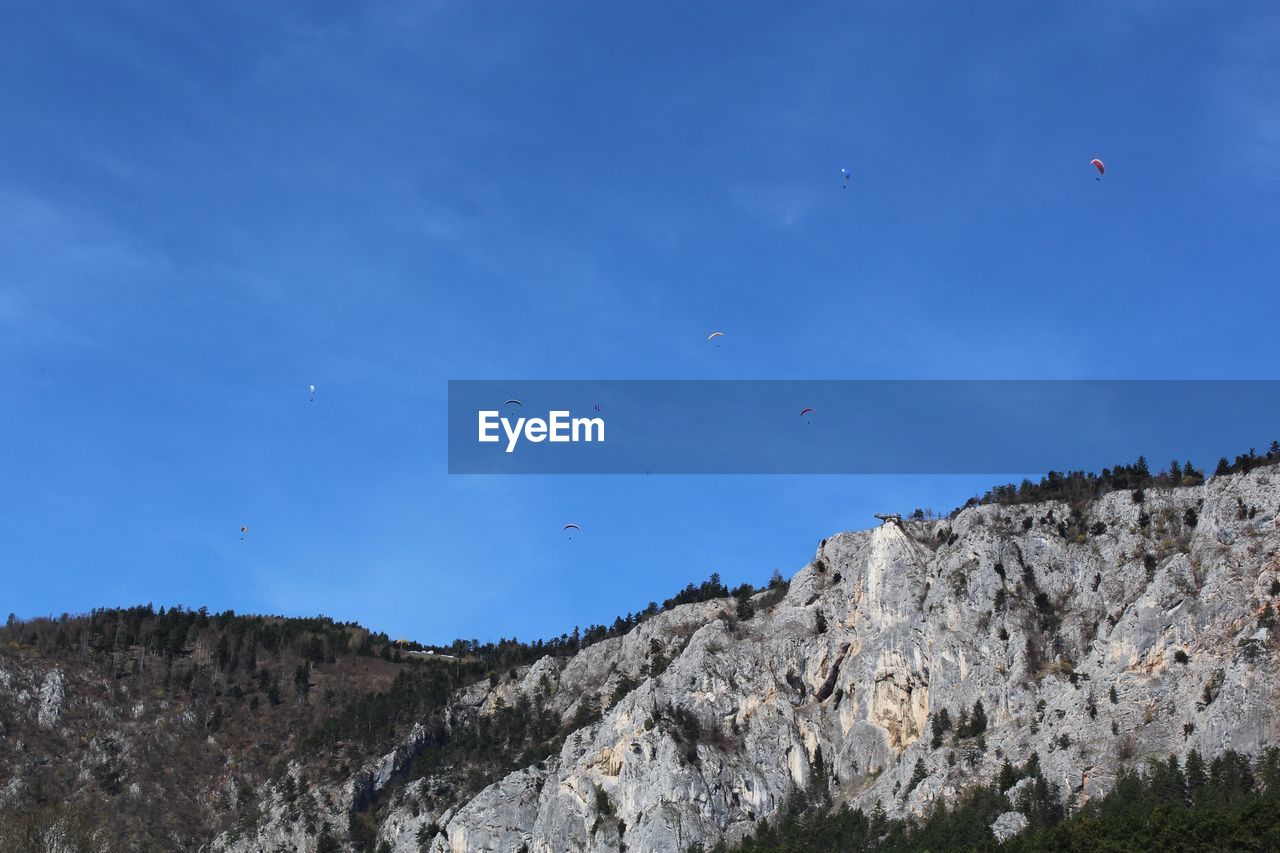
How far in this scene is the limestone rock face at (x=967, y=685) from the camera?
157 meters

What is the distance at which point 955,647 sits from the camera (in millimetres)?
180250

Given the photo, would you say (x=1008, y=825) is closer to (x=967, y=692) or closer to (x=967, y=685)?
(x=967, y=692)

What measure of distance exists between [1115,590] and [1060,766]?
92.9 ft

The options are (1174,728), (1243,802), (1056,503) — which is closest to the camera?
(1243,802)

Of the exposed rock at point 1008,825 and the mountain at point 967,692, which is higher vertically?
the mountain at point 967,692

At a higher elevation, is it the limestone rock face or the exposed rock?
the limestone rock face

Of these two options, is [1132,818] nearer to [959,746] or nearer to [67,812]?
[959,746]

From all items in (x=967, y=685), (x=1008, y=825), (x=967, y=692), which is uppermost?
(x=967, y=685)

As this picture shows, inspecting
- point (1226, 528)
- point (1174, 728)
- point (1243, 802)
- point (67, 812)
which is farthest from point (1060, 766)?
point (67, 812)

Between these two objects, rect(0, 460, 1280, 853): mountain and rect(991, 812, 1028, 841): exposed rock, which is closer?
rect(991, 812, 1028, 841): exposed rock

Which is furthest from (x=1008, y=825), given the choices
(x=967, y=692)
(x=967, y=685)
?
(x=967, y=685)

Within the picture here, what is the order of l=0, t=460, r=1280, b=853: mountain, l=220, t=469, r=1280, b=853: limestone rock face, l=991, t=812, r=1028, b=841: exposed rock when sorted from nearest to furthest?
l=991, t=812, r=1028, b=841: exposed rock
l=0, t=460, r=1280, b=853: mountain
l=220, t=469, r=1280, b=853: limestone rock face

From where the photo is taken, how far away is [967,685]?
17662cm

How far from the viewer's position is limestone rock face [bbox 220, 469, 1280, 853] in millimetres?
157125
